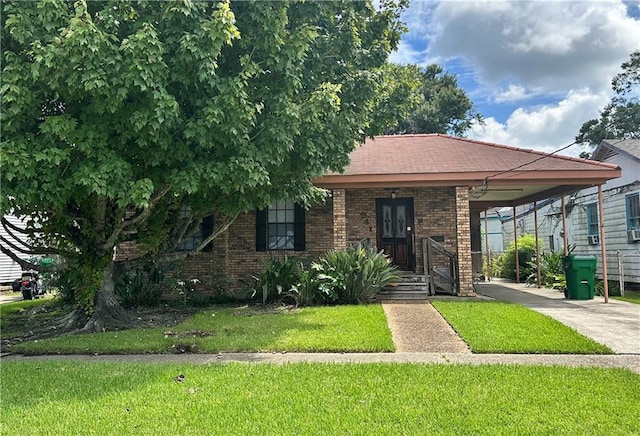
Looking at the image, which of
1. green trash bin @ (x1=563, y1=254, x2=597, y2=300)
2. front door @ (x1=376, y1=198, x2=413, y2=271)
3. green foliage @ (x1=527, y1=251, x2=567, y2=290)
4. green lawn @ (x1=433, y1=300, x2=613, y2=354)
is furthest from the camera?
green foliage @ (x1=527, y1=251, x2=567, y2=290)

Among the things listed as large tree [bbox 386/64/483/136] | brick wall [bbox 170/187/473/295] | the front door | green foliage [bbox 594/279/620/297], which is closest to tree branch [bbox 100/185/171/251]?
brick wall [bbox 170/187/473/295]

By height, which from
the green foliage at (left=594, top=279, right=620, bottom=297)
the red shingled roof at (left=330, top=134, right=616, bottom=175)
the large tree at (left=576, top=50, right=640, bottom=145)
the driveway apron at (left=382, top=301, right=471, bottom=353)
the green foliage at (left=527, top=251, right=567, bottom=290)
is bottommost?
the driveway apron at (left=382, top=301, right=471, bottom=353)

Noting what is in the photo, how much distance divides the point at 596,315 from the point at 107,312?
918 cm

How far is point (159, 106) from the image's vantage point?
18.5ft

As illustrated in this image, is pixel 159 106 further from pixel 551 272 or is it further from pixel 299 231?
pixel 551 272

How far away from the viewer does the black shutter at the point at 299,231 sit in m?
12.2

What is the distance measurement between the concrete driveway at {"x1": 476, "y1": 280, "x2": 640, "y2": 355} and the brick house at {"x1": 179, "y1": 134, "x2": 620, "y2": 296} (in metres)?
1.87

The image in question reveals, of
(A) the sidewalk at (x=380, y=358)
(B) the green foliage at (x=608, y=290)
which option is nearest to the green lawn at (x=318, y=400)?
(A) the sidewalk at (x=380, y=358)

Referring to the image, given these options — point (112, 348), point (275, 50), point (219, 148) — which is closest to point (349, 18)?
→ point (275, 50)

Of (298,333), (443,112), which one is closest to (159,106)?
(298,333)

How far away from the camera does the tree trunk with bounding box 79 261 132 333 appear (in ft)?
26.3

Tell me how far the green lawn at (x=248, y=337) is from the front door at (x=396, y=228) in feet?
12.5

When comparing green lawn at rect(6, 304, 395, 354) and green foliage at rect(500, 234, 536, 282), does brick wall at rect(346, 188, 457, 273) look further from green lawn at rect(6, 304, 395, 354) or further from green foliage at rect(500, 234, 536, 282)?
green foliage at rect(500, 234, 536, 282)

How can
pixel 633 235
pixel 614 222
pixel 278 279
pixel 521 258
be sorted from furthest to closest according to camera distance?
pixel 521 258
pixel 614 222
pixel 633 235
pixel 278 279
